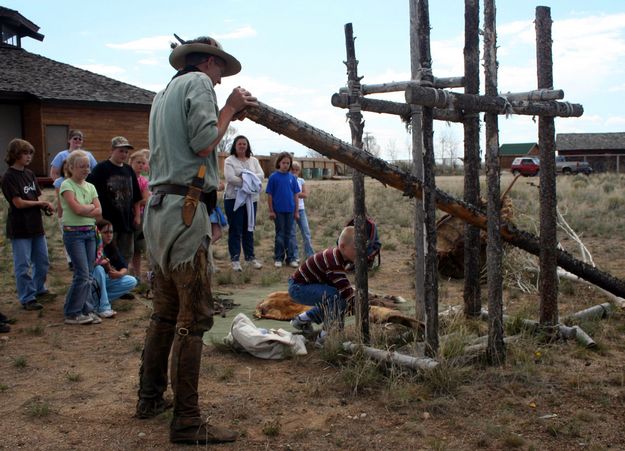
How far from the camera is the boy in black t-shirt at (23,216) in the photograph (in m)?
7.04

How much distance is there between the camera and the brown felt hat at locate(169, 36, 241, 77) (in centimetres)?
388

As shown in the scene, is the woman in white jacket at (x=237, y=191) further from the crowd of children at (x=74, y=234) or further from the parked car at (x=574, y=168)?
the parked car at (x=574, y=168)

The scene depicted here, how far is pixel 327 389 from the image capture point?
457 centimetres

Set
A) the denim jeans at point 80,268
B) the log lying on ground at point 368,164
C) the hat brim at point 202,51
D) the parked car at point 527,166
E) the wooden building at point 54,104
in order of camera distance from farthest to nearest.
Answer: the parked car at point 527,166, the wooden building at point 54,104, the denim jeans at point 80,268, the log lying on ground at point 368,164, the hat brim at point 202,51

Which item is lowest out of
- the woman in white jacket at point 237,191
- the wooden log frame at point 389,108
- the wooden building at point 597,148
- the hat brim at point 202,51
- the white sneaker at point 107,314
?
the white sneaker at point 107,314

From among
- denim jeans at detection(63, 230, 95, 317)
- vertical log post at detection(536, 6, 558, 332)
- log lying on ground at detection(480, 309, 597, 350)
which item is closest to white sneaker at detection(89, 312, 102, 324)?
denim jeans at detection(63, 230, 95, 317)

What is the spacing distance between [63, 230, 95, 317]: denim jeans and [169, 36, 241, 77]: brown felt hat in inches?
125

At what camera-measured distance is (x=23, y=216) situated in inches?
282

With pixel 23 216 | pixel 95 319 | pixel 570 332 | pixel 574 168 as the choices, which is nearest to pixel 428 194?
pixel 570 332

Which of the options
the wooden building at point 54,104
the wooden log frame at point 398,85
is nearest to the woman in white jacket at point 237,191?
the wooden log frame at point 398,85

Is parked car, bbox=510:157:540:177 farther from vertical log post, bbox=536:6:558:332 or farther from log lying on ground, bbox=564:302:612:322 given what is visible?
vertical log post, bbox=536:6:558:332

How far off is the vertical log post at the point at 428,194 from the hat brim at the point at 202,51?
130cm

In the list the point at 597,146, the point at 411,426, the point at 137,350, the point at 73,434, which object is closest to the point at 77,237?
the point at 137,350

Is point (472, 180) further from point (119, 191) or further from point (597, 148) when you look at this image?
point (597, 148)
